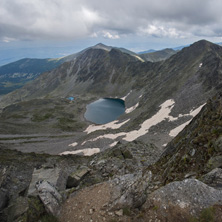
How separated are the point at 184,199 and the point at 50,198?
8.55 m

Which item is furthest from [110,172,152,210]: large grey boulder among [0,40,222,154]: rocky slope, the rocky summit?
[0,40,222,154]: rocky slope

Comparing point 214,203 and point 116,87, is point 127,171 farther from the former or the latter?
point 116,87

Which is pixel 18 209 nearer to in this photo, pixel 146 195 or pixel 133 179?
pixel 133 179

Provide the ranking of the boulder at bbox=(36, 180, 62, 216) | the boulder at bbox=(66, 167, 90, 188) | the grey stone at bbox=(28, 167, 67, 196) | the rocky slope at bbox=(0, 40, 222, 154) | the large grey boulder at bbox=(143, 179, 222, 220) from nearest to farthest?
the large grey boulder at bbox=(143, 179, 222, 220) < the boulder at bbox=(36, 180, 62, 216) < the grey stone at bbox=(28, 167, 67, 196) < the boulder at bbox=(66, 167, 90, 188) < the rocky slope at bbox=(0, 40, 222, 154)

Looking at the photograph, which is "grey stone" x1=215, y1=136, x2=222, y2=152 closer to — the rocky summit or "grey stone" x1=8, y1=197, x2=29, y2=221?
the rocky summit

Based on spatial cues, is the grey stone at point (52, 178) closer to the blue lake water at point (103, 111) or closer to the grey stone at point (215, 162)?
the grey stone at point (215, 162)

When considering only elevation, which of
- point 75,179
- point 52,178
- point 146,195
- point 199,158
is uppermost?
point 199,158

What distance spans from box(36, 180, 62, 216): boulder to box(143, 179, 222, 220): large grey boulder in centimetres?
590

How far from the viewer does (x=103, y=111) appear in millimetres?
121688

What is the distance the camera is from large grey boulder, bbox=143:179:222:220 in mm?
8461

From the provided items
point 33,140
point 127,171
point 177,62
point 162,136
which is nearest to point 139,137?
point 162,136

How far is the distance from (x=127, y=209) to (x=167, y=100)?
67.5 m

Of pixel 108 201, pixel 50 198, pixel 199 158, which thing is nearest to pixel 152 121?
pixel 199 158

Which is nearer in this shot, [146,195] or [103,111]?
[146,195]
